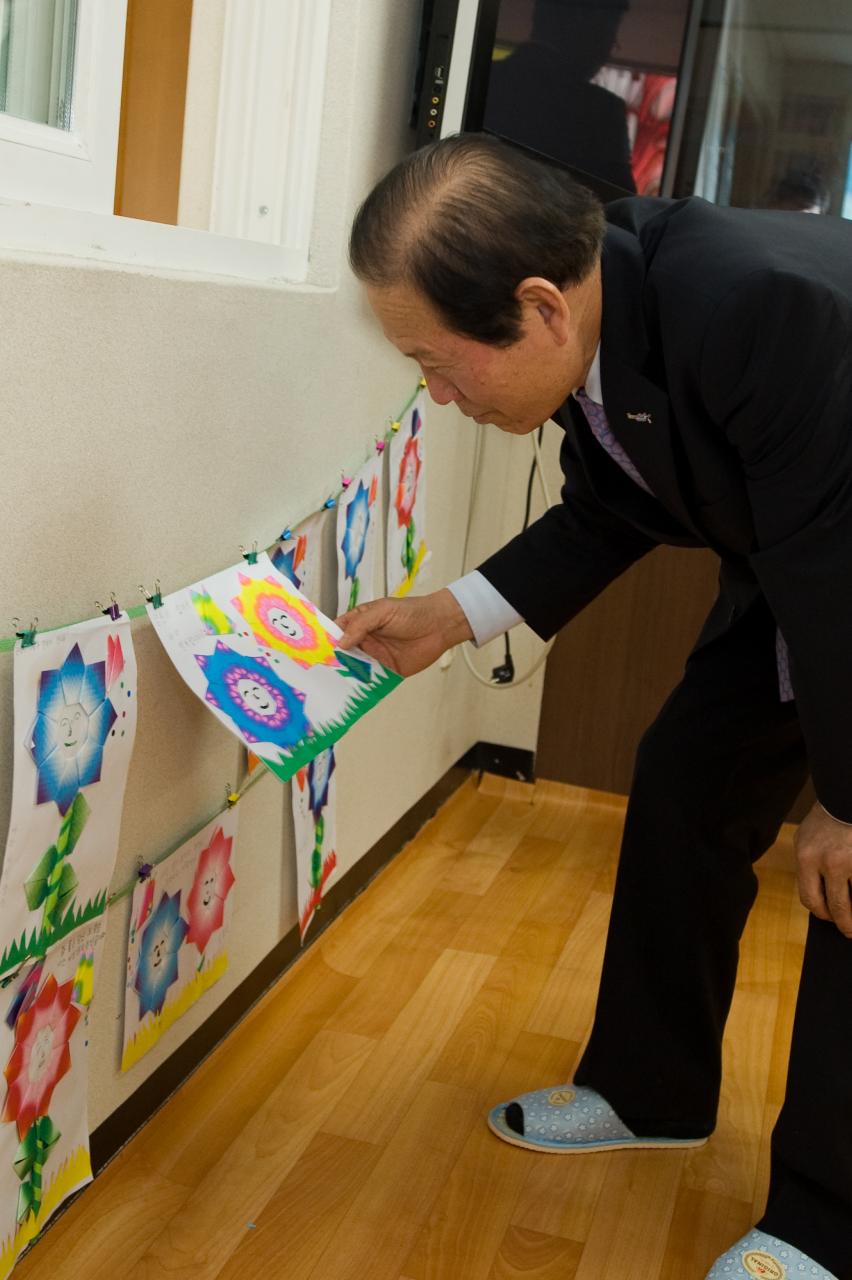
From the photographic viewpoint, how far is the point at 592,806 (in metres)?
2.63

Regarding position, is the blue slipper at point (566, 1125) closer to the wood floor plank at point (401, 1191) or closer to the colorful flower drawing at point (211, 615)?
the wood floor plank at point (401, 1191)

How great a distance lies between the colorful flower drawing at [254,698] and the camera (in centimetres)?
A: 118

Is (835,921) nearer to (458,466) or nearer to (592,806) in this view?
(458,466)

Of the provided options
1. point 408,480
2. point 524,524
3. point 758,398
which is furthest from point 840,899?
point 524,524

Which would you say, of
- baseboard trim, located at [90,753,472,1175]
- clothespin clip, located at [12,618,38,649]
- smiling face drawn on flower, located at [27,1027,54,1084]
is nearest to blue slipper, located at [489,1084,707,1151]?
baseboard trim, located at [90,753,472,1175]

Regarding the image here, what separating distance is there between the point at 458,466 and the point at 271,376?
0.88 metres

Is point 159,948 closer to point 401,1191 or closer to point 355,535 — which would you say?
point 401,1191

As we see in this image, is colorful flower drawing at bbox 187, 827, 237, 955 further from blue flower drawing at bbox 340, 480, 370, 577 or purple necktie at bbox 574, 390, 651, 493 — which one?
purple necktie at bbox 574, 390, 651, 493

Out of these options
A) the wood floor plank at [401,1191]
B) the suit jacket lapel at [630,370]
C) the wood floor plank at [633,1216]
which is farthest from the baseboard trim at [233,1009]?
the suit jacket lapel at [630,370]

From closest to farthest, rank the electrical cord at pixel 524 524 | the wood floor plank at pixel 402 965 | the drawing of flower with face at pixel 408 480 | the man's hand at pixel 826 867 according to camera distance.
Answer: the man's hand at pixel 826 867 → the wood floor plank at pixel 402 965 → the drawing of flower with face at pixel 408 480 → the electrical cord at pixel 524 524

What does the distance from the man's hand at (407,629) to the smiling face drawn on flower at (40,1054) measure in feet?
1.52

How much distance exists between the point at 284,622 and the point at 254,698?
0.14 m

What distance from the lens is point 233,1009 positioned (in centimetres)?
162

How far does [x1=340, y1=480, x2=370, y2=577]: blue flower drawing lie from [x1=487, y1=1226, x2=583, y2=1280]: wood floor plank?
791 millimetres
